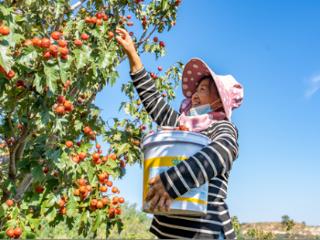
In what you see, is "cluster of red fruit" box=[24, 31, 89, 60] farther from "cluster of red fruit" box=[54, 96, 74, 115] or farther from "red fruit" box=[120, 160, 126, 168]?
"red fruit" box=[120, 160, 126, 168]

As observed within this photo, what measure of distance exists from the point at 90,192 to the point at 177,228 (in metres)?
1.32

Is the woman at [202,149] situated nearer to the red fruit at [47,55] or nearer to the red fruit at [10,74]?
the red fruit at [47,55]

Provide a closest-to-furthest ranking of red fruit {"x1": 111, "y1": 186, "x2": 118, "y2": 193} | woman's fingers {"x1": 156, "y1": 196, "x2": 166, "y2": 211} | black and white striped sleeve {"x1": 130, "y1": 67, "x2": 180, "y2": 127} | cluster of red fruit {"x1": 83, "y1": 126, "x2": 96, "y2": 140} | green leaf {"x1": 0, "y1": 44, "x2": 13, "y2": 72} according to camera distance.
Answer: woman's fingers {"x1": 156, "y1": 196, "x2": 166, "y2": 211}
green leaf {"x1": 0, "y1": 44, "x2": 13, "y2": 72}
black and white striped sleeve {"x1": 130, "y1": 67, "x2": 180, "y2": 127}
red fruit {"x1": 111, "y1": 186, "x2": 118, "y2": 193}
cluster of red fruit {"x1": 83, "y1": 126, "x2": 96, "y2": 140}

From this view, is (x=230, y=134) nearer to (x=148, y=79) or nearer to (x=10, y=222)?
(x=148, y=79)

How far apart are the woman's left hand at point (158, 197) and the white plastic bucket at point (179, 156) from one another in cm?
12

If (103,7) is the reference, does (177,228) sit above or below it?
below

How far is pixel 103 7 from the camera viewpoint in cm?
415

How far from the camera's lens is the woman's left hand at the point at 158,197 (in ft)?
→ 6.05

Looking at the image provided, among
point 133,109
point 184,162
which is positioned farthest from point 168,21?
point 184,162

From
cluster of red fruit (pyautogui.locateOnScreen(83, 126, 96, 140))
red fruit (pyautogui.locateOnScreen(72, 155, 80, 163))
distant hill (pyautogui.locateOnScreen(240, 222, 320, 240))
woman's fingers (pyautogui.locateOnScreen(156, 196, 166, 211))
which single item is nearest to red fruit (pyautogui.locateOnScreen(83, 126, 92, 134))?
cluster of red fruit (pyautogui.locateOnScreen(83, 126, 96, 140))

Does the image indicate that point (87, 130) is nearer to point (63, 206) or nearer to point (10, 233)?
point (63, 206)

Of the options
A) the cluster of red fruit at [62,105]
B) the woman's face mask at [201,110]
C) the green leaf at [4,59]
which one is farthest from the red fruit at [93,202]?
the green leaf at [4,59]

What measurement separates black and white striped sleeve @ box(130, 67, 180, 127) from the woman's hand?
48 millimetres

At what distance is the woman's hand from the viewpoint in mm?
3113
